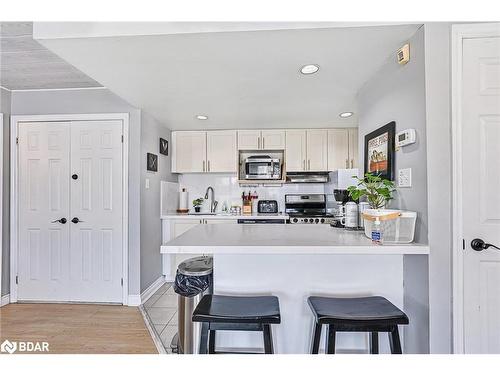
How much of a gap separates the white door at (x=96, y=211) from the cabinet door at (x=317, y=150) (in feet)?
7.98

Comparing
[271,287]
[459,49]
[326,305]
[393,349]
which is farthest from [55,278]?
[459,49]

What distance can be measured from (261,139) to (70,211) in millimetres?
2509

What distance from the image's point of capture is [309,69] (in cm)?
196

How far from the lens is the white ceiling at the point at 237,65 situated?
1.55m

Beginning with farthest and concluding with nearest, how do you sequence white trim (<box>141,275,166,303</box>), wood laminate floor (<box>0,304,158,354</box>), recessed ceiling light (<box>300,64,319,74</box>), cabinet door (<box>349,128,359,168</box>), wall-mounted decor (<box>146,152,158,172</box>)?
cabinet door (<box>349,128,359,168</box>), wall-mounted decor (<box>146,152,158,172</box>), white trim (<box>141,275,166,303</box>), wood laminate floor (<box>0,304,158,354</box>), recessed ceiling light (<box>300,64,319,74</box>)

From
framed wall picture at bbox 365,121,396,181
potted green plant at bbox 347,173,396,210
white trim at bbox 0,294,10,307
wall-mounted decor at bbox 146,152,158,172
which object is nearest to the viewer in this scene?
potted green plant at bbox 347,173,396,210

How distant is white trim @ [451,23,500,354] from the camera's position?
1.41m

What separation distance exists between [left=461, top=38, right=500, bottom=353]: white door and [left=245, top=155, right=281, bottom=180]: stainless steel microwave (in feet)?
8.58

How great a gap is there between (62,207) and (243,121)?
227cm

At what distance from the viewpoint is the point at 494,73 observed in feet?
4.71

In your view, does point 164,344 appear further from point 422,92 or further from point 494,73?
point 494,73

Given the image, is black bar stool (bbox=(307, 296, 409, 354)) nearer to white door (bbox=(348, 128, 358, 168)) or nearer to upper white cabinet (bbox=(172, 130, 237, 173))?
white door (bbox=(348, 128, 358, 168))

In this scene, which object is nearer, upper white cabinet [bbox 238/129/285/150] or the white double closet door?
the white double closet door

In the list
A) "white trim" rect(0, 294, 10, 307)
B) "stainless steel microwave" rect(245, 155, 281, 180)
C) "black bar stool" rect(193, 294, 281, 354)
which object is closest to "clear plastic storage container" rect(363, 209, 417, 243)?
"black bar stool" rect(193, 294, 281, 354)
